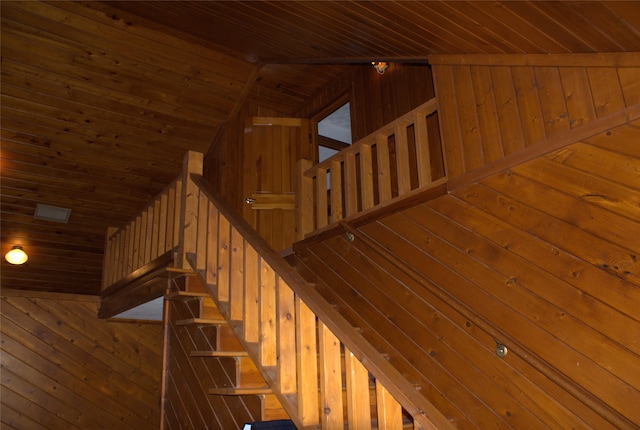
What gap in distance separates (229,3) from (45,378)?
433cm

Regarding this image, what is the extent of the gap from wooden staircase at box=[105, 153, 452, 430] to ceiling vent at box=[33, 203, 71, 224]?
2058 millimetres

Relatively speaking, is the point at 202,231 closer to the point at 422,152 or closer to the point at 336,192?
the point at 336,192

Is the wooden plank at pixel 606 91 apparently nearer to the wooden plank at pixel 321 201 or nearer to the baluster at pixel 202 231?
the baluster at pixel 202 231

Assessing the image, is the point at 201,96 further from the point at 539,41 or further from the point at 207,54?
the point at 539,41

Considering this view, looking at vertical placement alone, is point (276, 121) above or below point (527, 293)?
above

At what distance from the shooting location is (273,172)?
647 centimetres

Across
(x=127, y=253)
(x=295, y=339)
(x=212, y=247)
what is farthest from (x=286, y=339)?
(x=127, y=253)

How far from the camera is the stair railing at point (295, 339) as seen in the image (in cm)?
226

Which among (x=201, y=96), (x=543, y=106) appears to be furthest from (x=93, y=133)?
(x=543, y=106)

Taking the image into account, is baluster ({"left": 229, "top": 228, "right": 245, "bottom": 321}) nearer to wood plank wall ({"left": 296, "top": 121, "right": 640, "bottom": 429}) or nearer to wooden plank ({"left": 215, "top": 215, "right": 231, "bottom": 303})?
wooden plank ({"left": 215, "top": 215, "right": 231, "bottom": 303})

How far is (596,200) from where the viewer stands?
250cm

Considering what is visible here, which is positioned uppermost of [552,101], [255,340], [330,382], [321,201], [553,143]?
[321,201]

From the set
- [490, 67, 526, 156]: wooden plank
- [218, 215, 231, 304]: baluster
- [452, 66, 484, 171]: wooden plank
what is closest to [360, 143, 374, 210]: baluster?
[452, 66, 484, 171]: wooden plank

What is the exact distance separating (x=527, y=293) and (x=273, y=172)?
417 centimetres
